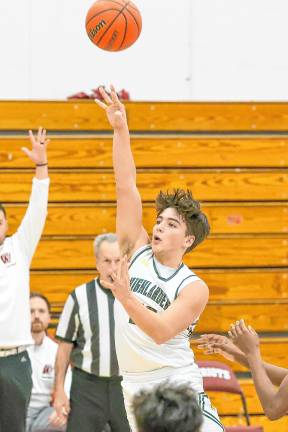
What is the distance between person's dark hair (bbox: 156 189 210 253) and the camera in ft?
14.5

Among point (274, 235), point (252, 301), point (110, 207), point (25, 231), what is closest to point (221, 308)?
point (252, 301)

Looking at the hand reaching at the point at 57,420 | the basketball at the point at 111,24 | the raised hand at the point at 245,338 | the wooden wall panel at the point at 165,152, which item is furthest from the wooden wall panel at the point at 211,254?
the raised hand at the point at 245,338

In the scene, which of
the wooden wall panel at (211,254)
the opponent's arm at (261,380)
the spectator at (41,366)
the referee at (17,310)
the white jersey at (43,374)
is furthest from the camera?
the wooden wall panel at (211,254)

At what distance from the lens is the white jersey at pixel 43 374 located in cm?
719

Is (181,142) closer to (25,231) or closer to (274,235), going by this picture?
(274,235)

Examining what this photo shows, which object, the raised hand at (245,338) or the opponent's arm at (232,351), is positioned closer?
the raised hand at (245,338)

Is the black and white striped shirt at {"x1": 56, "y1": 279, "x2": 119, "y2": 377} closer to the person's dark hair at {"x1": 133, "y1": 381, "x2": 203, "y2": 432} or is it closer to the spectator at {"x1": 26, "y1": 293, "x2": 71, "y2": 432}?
the spectator at {"x1": 26, "y1": 293, "x2": 71, "y2": 432}

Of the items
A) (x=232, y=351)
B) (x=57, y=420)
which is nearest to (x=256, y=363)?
(x=232, y=351)

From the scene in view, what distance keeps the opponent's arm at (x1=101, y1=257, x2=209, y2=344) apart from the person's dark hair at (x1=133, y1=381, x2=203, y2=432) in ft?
3.82

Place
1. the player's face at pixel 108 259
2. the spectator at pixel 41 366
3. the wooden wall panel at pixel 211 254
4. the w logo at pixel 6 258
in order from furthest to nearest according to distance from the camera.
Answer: the wooden wall panel at pixel 211 254, the spectator at pixel 41 366, the player's face at pixel 108 259, the w logo at pixel 6 258

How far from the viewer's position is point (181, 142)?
9.05 metres

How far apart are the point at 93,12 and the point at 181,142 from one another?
2.95 metres

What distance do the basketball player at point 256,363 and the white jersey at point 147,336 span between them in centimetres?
15

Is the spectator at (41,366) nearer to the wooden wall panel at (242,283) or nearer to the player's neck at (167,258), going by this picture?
the wooden wall panel at (242,283)
